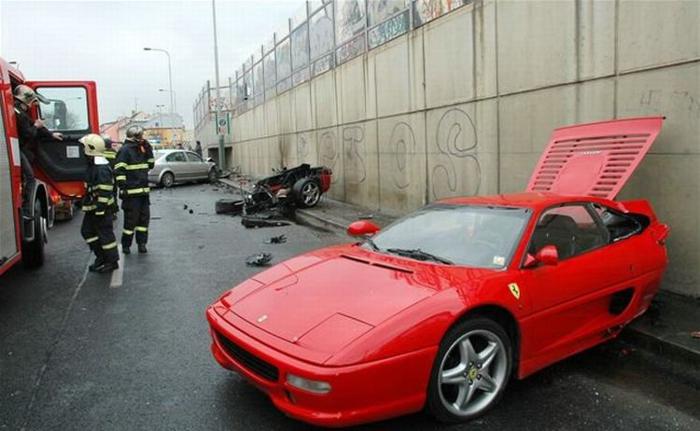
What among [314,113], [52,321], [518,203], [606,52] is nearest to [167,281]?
[52,321]

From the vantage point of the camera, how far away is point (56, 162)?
29.9 ft

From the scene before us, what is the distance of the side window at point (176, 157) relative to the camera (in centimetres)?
2470

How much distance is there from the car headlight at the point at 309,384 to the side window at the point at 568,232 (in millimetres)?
1801

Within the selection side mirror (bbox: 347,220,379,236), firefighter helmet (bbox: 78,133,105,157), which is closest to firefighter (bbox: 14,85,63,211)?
firefighter helmet (bbox: 78,133,105,157)

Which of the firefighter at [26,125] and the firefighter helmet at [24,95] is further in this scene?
the firefighter helmet at [24,95]

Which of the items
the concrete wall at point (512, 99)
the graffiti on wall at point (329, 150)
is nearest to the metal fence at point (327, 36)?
the concrete wall at point (512, 99)

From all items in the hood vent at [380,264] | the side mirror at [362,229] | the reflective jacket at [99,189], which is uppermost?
the reflective jacket at [99,189]

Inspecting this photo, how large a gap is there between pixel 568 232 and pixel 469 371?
4.85 ft

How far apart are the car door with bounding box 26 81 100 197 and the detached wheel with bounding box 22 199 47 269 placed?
1441 millimetres

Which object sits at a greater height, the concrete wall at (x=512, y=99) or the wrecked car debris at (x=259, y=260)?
the concrete wall at (x=512, y=99)

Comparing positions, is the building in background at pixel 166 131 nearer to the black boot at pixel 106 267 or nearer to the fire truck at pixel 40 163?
the fire truck at pixel 40 163

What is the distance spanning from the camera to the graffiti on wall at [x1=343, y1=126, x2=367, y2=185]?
1345 cm

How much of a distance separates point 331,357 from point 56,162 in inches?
309

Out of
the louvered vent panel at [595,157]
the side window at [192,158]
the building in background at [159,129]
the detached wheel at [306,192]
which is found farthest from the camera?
the building in background at [159,129]
